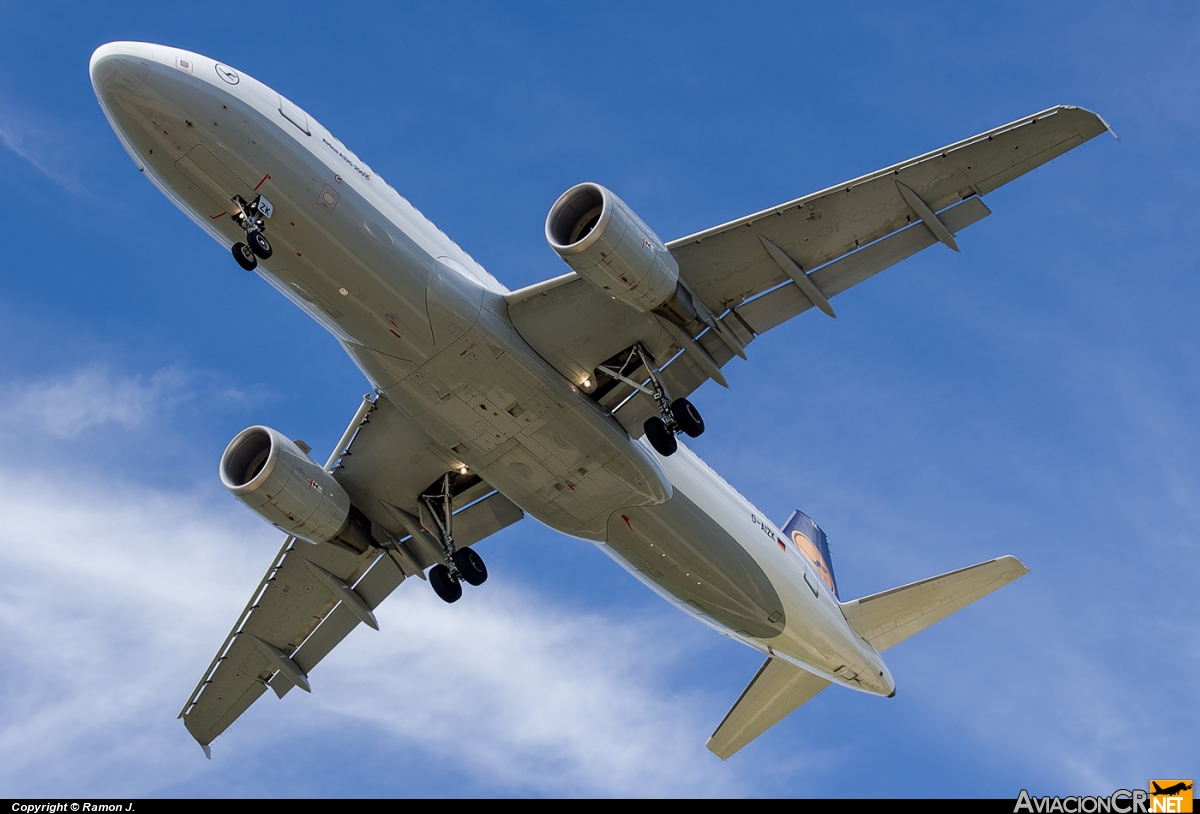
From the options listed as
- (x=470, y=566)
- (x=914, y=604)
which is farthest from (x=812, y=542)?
(x=470, y=566)

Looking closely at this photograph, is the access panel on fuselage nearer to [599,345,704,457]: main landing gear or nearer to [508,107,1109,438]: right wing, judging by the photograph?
[599,345,704,457]: main landing gear

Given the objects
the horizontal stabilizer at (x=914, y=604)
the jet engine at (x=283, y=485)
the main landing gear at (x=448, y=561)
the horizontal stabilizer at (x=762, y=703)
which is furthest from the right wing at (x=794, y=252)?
the horizontal stabilizer at (x=762, y=703)

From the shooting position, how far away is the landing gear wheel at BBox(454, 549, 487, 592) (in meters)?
24.2

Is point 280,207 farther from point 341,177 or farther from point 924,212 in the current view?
point 924,212

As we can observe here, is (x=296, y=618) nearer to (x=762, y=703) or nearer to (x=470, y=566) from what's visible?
(x=470, y=566)

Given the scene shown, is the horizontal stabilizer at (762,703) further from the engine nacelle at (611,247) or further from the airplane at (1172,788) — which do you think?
the airplane at (1172,788)

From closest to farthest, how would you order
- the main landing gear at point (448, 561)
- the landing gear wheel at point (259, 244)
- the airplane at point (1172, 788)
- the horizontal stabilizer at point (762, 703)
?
the airplane at point (1172, 788) → the landing gear wheel at point (259, 244) → the main landing gear at point (448, 561) → the horizontal stabilizer at point (762, 703)

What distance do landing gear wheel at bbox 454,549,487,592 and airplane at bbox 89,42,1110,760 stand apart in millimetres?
47

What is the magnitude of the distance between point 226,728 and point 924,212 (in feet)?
63.3

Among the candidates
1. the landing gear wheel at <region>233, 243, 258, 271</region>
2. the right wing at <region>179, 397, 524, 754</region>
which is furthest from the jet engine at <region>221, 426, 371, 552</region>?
the landing gear wheel at <region>233, 243, 258, 271</region>

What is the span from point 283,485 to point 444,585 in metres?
4.23

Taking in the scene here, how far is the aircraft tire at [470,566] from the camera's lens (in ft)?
79.3

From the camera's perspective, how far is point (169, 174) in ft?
60.0

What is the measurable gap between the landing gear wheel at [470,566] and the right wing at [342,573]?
520 mm
